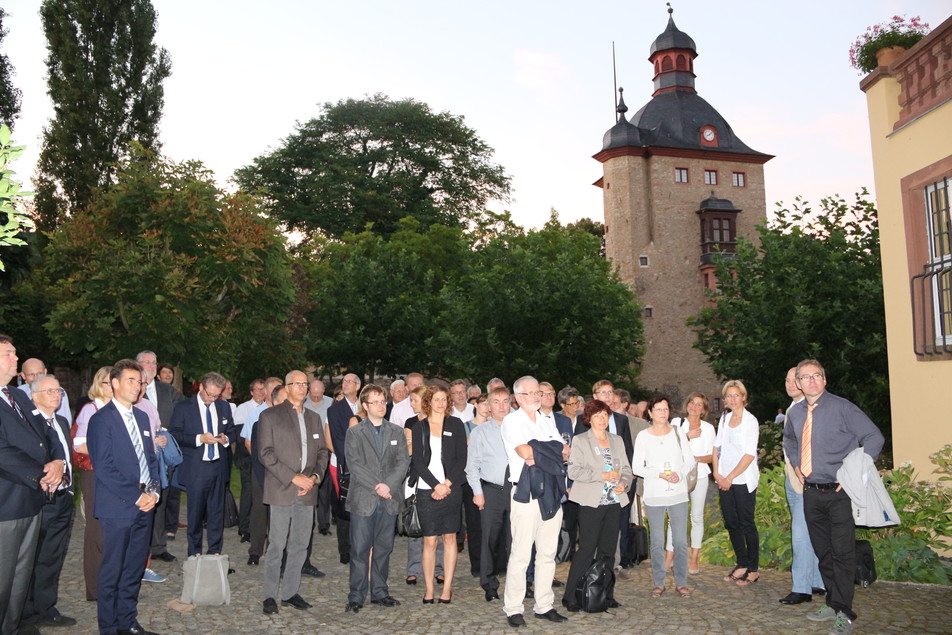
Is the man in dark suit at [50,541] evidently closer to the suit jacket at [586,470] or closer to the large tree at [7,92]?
the suit jacket at [586,470]

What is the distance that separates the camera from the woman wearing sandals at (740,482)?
8867mm

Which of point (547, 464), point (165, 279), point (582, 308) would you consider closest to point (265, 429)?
point (547, 464)

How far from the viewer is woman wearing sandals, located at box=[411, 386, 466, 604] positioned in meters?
8.09

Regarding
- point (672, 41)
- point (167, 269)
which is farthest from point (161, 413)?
point (672, 41)

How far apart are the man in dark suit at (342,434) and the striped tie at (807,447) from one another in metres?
4.76

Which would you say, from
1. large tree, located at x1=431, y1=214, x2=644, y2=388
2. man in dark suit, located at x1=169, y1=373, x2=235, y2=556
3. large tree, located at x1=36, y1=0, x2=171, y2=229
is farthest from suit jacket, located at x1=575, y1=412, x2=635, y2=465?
large tree, located at x1=36, y1=0, x2=171, y2=229

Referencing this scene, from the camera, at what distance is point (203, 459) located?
375 inches

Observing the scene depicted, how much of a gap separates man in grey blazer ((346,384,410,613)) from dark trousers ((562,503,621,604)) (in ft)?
5.46

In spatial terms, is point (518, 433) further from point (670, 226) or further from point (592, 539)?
point (670, 226)

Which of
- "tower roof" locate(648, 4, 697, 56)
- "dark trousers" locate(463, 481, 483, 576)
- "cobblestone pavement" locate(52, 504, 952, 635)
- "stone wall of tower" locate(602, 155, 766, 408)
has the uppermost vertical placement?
"tower roof" locate(648, 4, 697, 56)

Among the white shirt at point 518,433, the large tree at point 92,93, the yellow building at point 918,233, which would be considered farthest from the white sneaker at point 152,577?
the large tree at point 92,93

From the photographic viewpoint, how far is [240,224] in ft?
77.8

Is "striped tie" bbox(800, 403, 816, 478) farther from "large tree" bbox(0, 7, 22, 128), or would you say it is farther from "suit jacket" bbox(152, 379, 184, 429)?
"large tree" bbox(0, 7, 22, 128)

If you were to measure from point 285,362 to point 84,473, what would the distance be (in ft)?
75.9
